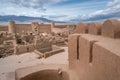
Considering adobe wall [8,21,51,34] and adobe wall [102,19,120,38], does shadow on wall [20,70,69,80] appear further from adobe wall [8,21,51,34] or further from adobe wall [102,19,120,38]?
adobe wall [8,21,51,34]

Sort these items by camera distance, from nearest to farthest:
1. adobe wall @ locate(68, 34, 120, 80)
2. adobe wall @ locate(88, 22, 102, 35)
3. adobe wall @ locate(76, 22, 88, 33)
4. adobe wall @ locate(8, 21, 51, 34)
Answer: adobe wall @ locate(68, 34, 120, 80)
adobe wall @ locate(88, 22, 102, 35)
adobe wall @ locate(76, 22, 88, 33)
adobe wall @ locate(8, 21, 51, 34)

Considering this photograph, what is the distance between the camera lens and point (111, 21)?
226cm

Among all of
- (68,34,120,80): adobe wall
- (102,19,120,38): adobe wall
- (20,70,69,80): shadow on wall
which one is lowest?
(20,70,69,80): shadow on wall

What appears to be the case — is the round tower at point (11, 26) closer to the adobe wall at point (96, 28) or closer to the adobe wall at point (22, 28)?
the adobe wall at point (22, 28)

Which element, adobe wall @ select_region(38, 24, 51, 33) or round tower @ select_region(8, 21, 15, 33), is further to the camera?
adobe wall @ select_region(38, 24, 51, 33)

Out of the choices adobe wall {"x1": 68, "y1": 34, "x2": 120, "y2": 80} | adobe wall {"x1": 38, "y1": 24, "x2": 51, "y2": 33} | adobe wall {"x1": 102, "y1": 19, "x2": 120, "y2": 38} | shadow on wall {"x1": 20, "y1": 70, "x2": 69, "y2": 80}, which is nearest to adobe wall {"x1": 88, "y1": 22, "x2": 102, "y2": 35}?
adobe wall {"x1": 102, "y1": 19, "x2": 120, "y2": 38}

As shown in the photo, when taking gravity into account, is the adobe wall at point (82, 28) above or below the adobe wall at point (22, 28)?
below

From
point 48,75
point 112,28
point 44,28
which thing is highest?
point 44,28

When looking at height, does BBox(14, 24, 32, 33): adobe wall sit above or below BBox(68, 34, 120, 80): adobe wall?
above

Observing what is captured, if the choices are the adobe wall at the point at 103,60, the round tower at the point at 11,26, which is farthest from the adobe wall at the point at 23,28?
the adobe wall at the point at 103,60

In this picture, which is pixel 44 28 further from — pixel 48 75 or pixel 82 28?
pixel 82 28

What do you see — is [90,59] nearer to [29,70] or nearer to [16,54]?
[29,70]

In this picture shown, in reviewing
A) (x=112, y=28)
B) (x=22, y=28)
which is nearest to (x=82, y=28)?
(x=112, y=28)

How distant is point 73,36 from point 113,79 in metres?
1.94
